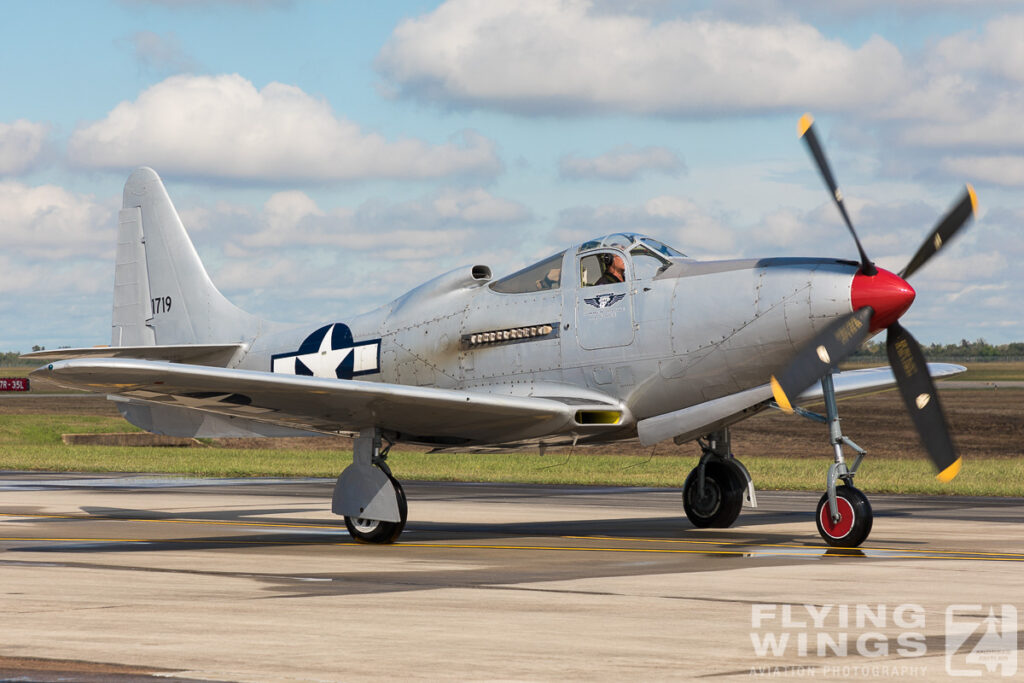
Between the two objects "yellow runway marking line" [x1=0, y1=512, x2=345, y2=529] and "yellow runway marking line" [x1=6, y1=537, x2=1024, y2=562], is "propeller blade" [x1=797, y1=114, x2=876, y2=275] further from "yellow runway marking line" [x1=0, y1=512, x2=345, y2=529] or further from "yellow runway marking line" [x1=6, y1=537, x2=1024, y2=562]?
"yellow runway marking line" [x1=0, y1=512, x2=345, y2=529]

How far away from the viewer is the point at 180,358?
1981cm

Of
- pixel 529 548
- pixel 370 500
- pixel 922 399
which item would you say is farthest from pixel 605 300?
pixel 922 399

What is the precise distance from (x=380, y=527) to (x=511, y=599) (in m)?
5.44

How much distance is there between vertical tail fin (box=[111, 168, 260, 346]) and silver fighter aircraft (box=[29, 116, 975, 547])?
3.35m

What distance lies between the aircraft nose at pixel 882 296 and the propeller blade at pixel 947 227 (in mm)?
928

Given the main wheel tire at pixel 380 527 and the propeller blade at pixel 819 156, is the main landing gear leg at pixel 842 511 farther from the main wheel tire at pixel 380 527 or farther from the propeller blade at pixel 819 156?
the main wheel tire at pixel 380 527

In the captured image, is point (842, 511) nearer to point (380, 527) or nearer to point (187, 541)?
point (380, 527)

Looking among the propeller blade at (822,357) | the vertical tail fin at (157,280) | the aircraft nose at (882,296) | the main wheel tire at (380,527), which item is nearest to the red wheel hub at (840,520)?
the propeller blade at (822,357)

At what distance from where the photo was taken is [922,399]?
1428 cm

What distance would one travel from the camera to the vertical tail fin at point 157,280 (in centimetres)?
2195

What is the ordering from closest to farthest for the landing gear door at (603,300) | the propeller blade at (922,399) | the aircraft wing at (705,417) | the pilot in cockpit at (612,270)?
the propeller blade at (922,399) → the aircraft wing at (705,417) → the landing gear door at (603,300) → the pilot in cockpit at (612,270)

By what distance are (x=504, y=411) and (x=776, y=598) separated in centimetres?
555

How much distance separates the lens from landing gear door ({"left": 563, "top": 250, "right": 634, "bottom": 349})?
50.8ft

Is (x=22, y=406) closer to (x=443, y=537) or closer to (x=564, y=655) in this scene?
(x=443, y=537)
